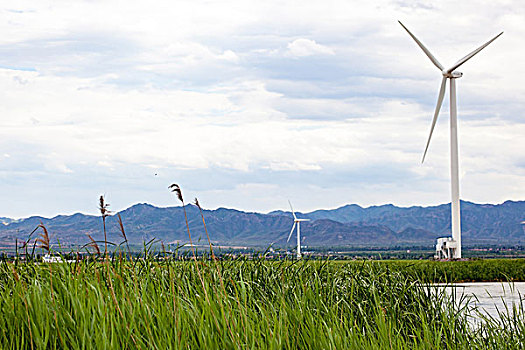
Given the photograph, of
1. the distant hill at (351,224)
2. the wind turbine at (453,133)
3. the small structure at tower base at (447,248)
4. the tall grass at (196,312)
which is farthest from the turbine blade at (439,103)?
the distant hill at (351,224)

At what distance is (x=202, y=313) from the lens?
176 inches

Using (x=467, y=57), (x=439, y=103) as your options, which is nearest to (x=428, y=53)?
(x=467, y=57)

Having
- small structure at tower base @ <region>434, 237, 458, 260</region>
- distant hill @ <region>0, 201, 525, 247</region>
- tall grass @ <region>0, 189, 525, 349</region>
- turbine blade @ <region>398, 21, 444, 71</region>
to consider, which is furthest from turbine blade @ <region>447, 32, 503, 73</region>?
distant hill @ <region>0, 201, 525, 247</region>

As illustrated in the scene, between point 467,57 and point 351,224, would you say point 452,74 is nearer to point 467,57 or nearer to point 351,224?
point 467,57

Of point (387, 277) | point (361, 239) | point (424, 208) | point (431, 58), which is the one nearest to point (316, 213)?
point (361, 239)

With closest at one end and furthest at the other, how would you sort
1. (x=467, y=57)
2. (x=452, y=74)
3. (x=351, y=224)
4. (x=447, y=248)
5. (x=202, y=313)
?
(x=202, y=313), (x=447, y=248), (x=467, y=57), (x=452, y=74), (x=351, y=224)

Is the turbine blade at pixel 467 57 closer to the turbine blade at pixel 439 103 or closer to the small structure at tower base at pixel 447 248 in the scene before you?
the turbine blade at pixel 439 103

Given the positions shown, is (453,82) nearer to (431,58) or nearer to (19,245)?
(431,58)

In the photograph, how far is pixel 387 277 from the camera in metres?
7.24

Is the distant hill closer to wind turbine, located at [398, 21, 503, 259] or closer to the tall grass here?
wind turbine, located at [398, 21, 503, 259]

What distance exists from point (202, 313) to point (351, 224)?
108 meters

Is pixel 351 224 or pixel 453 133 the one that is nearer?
pixel 453 133

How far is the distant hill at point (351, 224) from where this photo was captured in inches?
2319

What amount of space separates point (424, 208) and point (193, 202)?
145528 mm
